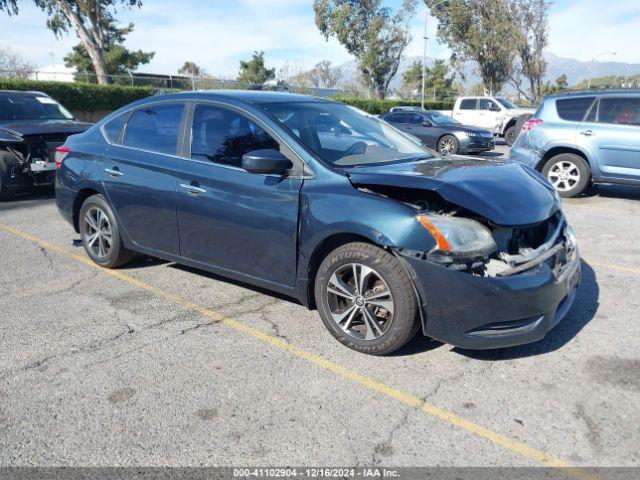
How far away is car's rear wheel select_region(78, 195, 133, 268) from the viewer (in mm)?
4930

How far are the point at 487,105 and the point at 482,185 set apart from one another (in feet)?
64.2

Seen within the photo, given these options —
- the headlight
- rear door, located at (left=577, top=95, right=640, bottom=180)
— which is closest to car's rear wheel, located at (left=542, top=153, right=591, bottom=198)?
rear door, located at (left=577, top=95, right=640, bottom=180)

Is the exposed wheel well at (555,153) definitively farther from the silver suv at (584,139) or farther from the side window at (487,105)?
the side window at (487,105)

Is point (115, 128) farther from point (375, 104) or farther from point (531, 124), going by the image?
point (375, 104)

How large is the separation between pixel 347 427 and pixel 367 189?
1.46m

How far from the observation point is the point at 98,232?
5.12 meters

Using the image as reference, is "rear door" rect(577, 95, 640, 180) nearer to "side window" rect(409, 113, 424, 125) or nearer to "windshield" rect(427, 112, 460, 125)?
"windshield" rect(427, 112, 460, 125)

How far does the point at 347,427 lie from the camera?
2688 mm

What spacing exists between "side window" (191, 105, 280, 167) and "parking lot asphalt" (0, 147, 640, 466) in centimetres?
119

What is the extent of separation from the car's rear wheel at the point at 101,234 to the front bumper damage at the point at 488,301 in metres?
2.99

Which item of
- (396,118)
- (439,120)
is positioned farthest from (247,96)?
(396,118)

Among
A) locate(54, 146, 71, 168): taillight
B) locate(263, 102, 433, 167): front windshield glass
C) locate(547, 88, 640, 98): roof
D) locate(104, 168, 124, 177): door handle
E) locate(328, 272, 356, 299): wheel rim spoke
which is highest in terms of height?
locate(547, 88, 640, 98): roof

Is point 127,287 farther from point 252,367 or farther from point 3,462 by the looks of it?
point 3,462

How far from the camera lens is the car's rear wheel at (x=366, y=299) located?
3.15m
